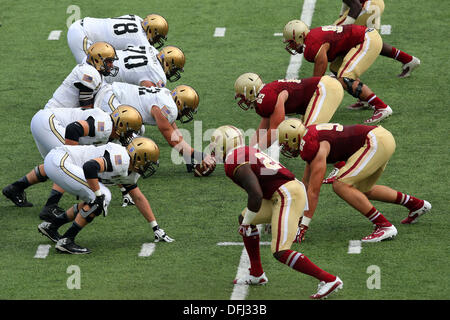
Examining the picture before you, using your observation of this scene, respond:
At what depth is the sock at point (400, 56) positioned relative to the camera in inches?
476

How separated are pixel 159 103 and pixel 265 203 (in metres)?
2.74

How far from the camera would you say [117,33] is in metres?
11.5

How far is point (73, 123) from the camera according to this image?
30.0ft

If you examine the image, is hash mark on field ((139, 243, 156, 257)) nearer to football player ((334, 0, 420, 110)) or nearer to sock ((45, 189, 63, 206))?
sock ((45, 189, 63, 206))

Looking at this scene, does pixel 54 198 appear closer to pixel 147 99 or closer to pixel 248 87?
pixel 147 99

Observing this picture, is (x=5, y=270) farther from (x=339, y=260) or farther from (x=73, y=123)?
(x=339, y=260)

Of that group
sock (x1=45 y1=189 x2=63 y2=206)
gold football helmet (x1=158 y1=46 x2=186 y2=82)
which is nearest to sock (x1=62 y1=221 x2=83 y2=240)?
sock (x1=45 y1=189 x2=63 y2=206)

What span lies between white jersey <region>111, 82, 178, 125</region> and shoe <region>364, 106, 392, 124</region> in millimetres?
2346

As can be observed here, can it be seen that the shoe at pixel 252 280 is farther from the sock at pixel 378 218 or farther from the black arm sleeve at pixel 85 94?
the black arm sleeve at pixel 85 94

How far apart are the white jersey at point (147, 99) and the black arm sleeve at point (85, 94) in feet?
0.92

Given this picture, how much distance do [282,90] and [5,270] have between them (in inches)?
127

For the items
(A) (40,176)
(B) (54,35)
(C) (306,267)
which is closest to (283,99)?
(A) (40,176)

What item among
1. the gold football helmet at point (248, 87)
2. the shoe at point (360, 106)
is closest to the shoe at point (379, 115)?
the shoe at point (360, 106)
